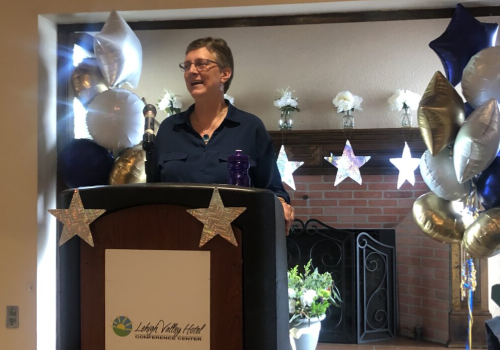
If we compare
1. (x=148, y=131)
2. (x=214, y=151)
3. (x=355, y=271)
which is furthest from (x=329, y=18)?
(x=355, y=271)

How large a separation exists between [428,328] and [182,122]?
2.88 metres

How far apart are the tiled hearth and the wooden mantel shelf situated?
0.89 feet

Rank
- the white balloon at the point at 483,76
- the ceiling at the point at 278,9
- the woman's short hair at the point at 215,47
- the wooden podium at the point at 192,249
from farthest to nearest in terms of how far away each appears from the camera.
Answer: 1. the ceiling at the point at 278,9
2. the white balloon at the point at 483,76
3. the woman's short hair at the point at 215,47
4. the wooden podium at the point at 192,249

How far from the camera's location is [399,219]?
3686mm

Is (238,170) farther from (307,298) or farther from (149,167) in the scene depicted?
(307,298)

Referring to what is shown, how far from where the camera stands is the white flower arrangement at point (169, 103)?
10.4 ft

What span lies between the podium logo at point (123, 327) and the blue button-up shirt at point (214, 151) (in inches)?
18.2

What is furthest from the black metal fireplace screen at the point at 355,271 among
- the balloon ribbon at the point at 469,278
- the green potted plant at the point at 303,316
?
the balloon ribbon at the point at 469,278

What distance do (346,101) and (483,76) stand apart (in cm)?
159

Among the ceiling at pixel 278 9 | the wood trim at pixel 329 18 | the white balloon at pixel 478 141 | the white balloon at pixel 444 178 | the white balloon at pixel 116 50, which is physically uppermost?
the ceiling at pixel 278 9

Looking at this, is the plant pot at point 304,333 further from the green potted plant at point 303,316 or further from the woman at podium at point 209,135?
the woman at podium at point 209,135

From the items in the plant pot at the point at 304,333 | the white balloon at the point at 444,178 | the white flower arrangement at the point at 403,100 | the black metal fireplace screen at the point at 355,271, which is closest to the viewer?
the white balloon at the point at 444,178

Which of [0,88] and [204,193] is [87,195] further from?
[0,88]

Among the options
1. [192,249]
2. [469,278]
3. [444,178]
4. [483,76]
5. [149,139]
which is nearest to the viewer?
[192,249]
